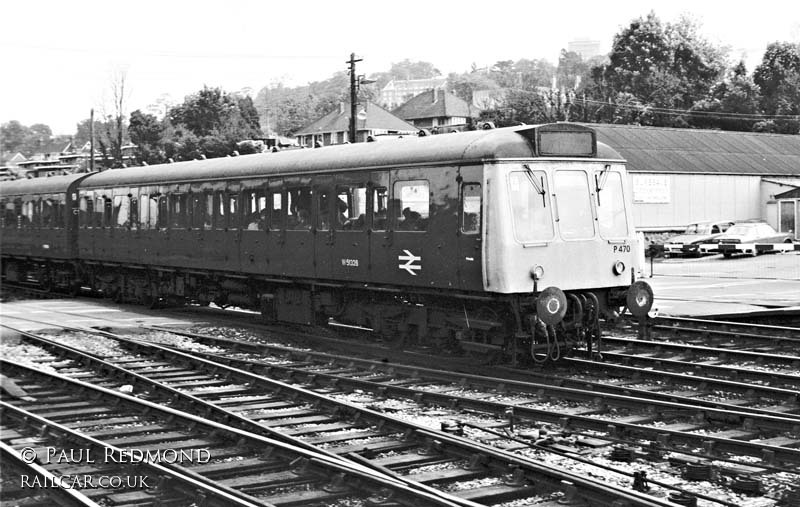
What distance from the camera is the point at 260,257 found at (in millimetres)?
18297

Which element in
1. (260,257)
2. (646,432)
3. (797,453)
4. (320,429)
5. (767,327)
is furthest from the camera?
(260,257)

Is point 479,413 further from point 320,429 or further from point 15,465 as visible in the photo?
point 15,465

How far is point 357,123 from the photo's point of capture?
87250 millimetres

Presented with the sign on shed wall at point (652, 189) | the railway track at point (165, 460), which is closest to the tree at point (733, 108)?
the sign on shed wall at point (652, 189)

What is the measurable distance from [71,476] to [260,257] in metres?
10.5

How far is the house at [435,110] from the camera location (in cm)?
11100

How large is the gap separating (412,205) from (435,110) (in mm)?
99798

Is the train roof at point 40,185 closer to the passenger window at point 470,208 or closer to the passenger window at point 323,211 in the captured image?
the passenger window at point 323,211

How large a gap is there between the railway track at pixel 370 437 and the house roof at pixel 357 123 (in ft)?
249

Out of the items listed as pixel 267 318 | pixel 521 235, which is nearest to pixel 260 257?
pixel 267 318

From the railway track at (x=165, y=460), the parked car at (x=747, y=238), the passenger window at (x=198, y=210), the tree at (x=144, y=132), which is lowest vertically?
the railway track at (x=165, y=460)

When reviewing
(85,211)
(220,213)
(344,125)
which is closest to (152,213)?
(220,213)

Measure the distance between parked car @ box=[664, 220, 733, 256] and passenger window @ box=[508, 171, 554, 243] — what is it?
108ft

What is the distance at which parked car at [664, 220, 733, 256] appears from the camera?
44562 mm
